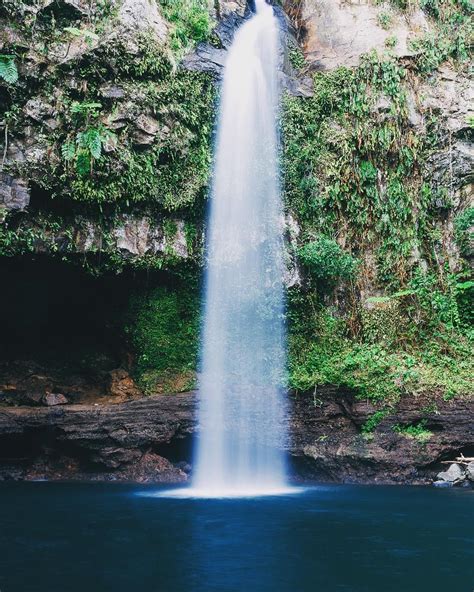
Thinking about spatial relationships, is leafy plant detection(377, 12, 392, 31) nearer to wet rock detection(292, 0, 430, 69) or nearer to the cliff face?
wet rock detection(292, 0, 430, 69)

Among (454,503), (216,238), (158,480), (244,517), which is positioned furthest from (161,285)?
(454,503)

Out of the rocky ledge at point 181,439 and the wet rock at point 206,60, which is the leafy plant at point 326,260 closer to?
the rocky ledge at point 181,439

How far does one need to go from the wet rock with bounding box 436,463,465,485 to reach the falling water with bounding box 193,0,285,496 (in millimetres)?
3638

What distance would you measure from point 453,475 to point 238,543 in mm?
6984

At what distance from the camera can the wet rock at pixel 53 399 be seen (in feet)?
47.4

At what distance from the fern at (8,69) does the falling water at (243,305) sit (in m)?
5.17

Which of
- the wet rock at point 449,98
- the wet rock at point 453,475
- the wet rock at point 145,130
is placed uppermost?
the wet rock at point 449,98

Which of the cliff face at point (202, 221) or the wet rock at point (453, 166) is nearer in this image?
the cliff face at point (202, 221)

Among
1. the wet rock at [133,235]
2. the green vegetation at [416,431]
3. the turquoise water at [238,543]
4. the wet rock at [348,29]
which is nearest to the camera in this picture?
the turquoise water at [238,543]

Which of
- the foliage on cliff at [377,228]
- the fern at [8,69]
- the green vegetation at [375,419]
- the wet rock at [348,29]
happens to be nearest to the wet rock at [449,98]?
the foliage on cliff at [377,228]

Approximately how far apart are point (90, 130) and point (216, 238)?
3.98 meters

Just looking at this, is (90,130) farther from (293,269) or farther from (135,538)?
(135,538)

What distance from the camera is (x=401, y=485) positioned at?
12.6 m

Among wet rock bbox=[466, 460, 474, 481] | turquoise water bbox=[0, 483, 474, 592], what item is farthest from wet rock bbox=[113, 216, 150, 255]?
wet rock bbox=[466, 460, 474, 481]
